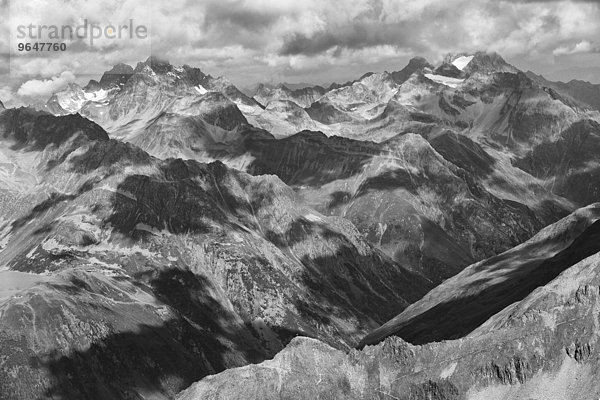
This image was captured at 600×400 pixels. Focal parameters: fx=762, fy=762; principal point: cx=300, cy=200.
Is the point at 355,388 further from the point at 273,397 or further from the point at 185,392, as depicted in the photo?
the point at 185,392

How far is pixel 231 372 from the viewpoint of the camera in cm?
16738

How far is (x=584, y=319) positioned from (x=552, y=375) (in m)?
14.4

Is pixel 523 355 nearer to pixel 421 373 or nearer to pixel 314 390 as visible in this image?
pixel 421 373

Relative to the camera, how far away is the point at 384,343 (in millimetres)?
174125

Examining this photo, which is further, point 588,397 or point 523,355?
point 523,355

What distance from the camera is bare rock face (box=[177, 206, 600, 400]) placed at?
6437 inches

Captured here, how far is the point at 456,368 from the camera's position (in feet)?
557

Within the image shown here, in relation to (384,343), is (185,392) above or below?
below

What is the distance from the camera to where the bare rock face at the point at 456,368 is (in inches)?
6437

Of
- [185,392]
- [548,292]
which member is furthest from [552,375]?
[185,392]

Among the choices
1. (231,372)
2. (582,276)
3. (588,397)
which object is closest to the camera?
(588,397)

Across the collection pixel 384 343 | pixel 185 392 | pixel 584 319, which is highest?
pixel 584 319

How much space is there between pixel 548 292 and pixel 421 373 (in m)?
40.0

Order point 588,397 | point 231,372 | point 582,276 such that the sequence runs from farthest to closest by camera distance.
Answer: point 582,276 < point 231,372 < point 588,397
